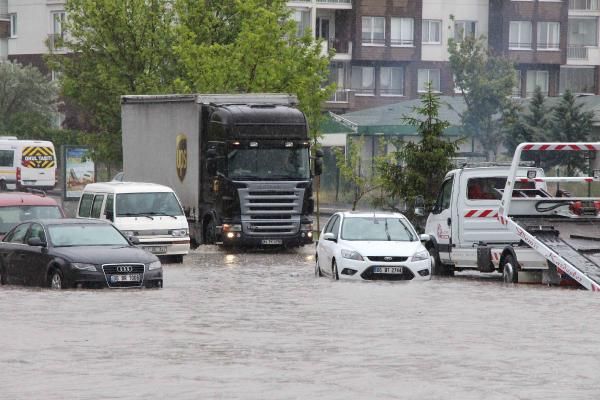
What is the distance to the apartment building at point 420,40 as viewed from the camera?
91312mm

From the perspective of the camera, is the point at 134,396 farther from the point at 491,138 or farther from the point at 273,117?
the point at 491,138

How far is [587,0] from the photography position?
3839 inches

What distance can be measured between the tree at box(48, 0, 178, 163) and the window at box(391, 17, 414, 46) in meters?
38.1

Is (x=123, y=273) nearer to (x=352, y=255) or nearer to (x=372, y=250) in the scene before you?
(x=352, y=255)

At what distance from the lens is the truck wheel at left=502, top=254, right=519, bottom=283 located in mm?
27844

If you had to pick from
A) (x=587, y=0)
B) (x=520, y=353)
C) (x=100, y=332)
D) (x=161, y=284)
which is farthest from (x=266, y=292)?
(x=587, y=0)

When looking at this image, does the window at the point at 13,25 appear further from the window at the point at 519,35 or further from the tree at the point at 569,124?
the tree at the point at 569,124

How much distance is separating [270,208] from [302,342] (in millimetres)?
19331

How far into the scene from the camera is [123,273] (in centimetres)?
2512

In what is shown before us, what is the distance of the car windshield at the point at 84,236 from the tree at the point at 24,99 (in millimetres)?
A: 56453

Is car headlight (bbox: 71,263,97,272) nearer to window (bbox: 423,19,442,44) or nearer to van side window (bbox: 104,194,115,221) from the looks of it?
van side window (bbox: 104,194,115,221)

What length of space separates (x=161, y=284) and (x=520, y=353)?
10155 mm

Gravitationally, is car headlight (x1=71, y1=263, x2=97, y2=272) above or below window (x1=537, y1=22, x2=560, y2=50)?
below

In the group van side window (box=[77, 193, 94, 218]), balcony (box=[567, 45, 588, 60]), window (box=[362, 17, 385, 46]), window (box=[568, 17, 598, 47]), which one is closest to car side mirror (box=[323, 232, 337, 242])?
van side window (box=[77, 193, 94, 218])
